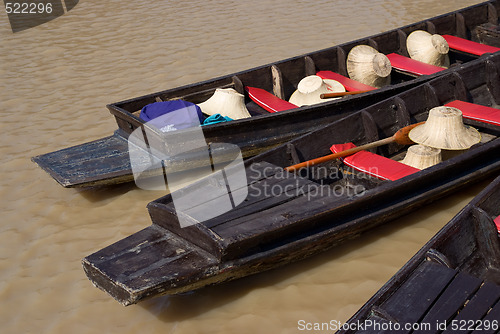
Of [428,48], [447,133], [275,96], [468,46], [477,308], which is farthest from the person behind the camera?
[468,46]

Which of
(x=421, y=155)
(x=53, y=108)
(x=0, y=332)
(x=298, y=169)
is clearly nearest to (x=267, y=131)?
(x=298, y=169)

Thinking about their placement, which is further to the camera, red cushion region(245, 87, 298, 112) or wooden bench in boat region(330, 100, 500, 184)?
red cushion region(245, 87, 298, 112)

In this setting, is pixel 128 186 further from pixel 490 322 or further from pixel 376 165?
pixel 490 322

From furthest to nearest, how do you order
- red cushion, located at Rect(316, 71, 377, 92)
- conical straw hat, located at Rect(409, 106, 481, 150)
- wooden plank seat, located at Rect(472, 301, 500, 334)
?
1. red cushion, located at Rect(316, 71, 377, 92)
2. conical straw hat, located at Rect(409, 106, 481, 150)
3. wooden plank seat, located at Rect(472, 301, 500, 334)

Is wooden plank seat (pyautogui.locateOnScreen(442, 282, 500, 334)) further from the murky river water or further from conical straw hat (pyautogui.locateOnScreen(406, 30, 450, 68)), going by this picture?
conical straw hat (pyautogui.locateOnScreen(406, 30, 450, 68))

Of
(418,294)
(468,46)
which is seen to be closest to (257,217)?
(418,294)

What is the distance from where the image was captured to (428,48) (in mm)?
7828

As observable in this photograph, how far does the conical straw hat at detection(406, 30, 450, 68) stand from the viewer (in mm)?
7809

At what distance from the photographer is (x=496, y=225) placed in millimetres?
4164

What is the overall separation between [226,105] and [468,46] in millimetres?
3980

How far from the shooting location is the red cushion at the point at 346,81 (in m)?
7.07
